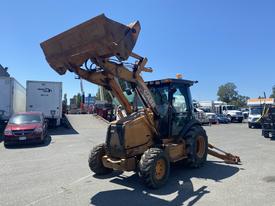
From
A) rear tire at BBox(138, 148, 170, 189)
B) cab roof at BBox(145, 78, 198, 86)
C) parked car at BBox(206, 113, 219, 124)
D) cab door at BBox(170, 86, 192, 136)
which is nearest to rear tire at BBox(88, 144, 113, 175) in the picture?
rear tire at BBox(138, 148, 170, 189)

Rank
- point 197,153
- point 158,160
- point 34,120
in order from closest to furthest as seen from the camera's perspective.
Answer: point 158,160 < point 197,153 < point 34,120

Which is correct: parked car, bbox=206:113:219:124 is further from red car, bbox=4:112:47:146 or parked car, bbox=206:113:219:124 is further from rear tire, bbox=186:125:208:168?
rear tire, bbox=186:125:208:168

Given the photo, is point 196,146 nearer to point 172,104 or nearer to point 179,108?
point 179,108

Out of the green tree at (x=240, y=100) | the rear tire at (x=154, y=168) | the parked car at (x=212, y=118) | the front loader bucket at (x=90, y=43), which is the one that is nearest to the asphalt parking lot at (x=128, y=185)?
the rear tire at (x=154, y=168)

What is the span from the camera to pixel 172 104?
8.33 metres

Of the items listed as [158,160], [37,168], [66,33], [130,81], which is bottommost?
[37,168]

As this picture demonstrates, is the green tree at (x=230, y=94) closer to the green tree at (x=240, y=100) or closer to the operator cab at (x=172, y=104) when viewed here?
the green tree at (x=240, y=100)

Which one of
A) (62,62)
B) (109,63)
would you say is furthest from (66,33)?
(109,63)

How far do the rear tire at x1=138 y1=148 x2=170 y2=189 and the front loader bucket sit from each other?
2.33m

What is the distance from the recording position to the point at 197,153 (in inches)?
358

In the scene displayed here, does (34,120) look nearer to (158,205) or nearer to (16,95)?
(16,95)

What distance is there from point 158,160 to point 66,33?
3.53m

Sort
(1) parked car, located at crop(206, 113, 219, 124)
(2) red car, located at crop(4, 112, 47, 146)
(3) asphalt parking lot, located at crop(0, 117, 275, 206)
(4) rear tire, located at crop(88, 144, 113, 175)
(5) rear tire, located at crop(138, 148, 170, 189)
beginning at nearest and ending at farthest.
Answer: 1. (3) asphalt parking lot, located at crop(0, 117, 275, 206)
2. (5) rear tire, located at crop(138, 148, 170, 189)
3. (4) rear tire, located at crop(88, 144, 113, 175)
4. (2) red car, located at crop(4, 112, 47, 146)
5. (1) parked car, located at crop(206, 113, 219, 124)

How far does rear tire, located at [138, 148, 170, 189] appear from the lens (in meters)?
6.50
